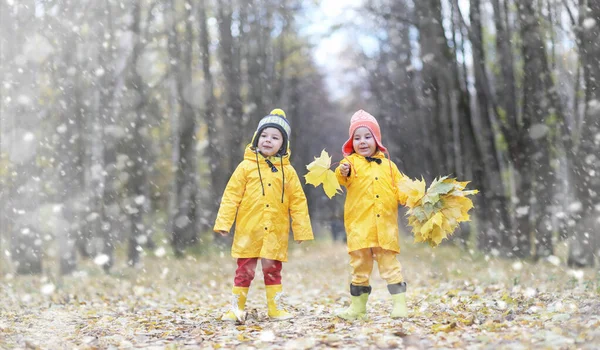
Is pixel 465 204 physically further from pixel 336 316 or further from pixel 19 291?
pixel 19 291

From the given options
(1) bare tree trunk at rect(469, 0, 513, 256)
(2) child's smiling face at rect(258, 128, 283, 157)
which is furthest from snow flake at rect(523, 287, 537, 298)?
(1) bare tree trunk at rect(469, 0, 513, 256)

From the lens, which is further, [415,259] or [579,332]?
[415,259]

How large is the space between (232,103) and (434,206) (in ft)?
48.1

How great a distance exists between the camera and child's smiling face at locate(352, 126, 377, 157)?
22.2 ft

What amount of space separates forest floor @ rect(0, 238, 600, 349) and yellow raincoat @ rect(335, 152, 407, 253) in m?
0.81

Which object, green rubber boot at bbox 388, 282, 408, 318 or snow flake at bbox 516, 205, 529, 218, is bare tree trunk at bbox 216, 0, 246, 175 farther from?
green rubber boot at bbox 388, 282, 408, 318

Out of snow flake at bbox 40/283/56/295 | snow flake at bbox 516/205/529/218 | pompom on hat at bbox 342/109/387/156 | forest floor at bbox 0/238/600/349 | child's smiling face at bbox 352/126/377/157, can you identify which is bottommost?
forest floor at bbox 0/238/600/349

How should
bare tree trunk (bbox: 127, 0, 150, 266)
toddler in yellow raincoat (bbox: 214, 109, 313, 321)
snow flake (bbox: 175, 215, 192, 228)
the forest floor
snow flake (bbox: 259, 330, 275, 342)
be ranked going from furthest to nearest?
1. snow flake (bbox: 175, 215, 192, 228)
2. bare tree trunk (bbox: 127, 0, 150, 266)
3. toddler in yellow raincoat (bbox: 214, 109, 313, 321)
4. snow flake (bbox: 259, 330, 275, 342)
5. the forest floor

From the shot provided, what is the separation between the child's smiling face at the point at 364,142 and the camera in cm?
677

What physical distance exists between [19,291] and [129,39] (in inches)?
275

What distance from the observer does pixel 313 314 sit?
24.4 ft

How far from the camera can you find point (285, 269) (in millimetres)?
Result: 17312

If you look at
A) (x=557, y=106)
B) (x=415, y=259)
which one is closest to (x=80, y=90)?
(x=415, y=259)

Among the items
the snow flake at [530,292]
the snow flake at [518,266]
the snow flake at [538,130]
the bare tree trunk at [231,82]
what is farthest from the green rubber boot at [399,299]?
the bare tree trunk at [231,82]
